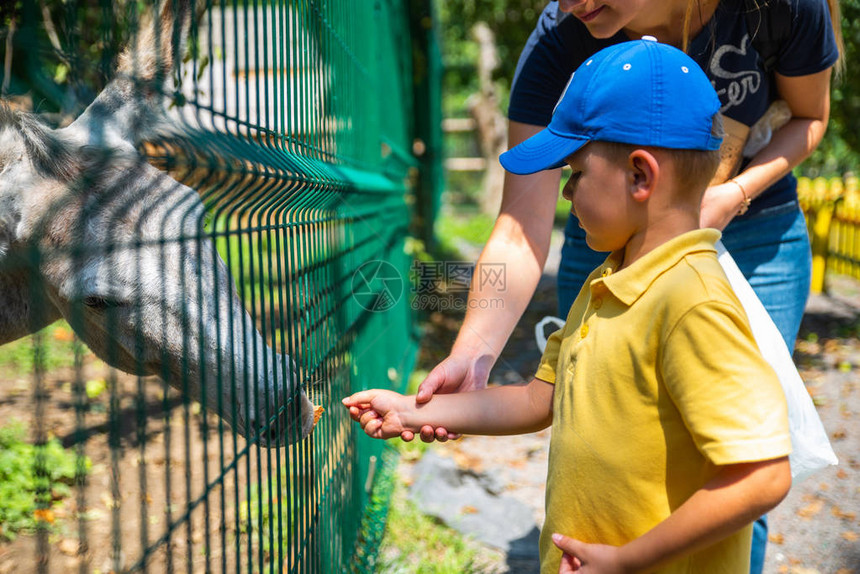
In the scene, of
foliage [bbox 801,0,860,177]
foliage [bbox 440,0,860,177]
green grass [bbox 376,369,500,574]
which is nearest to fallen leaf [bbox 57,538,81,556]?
green grass [bbox 376,369,500,574]

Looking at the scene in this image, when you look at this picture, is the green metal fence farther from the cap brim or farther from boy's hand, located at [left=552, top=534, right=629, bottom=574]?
boy's hand, located at [left=552, top=534, right=629, bottom=574]

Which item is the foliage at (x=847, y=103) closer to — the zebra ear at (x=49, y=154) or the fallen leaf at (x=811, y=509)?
the fallen leaf at (x=811, y=509)

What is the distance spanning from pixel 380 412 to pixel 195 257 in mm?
553

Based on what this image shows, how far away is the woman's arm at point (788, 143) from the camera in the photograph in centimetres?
203

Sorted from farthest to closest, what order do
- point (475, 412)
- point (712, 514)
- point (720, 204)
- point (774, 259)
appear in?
1. point (774, 259)
2. point (720, 204)
3. point (475, 412)
4. point (712, 514)

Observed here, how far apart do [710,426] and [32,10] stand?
1284 mm

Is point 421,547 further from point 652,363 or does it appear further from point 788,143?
point 652,363

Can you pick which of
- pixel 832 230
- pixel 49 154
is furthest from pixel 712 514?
pixel 832 230

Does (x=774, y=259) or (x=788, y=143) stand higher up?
(x=788, y=143)

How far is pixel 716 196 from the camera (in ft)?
6.53

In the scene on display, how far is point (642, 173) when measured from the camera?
142 cm

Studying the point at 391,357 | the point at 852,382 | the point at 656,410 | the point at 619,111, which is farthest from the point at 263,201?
the point at 852,382

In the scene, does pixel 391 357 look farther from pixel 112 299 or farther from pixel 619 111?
pixel 619 111

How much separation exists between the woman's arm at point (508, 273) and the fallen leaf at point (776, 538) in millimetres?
2539
